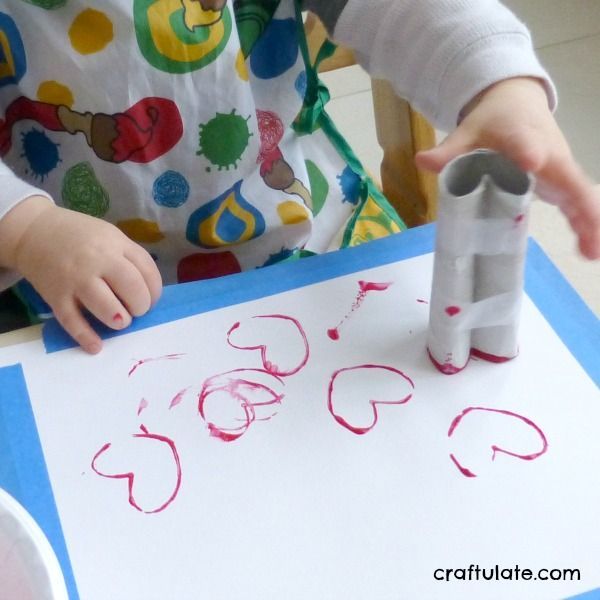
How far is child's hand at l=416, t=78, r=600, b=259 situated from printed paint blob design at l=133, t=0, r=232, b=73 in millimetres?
183

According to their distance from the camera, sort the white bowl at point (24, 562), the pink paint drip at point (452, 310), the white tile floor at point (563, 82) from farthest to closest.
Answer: the white tile floor at point (563, 82) < the pink paint drip at point (452, 310) < the white bowl at point (24, 562)

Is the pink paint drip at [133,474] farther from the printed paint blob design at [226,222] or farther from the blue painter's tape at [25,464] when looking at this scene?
the printed paint blob design at [226,222]

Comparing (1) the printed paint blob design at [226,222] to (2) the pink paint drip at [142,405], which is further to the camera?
(1) the printed paint blob design at [226,222]

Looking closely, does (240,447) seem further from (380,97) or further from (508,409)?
(380,97)

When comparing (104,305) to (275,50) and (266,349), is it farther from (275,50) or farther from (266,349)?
(275,50)

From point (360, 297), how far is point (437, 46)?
0.16 meters

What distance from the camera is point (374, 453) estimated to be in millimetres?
377

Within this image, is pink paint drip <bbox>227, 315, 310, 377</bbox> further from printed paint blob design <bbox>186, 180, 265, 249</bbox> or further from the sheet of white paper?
printed paint blob design <bbox>186, 180, 265, 249</bbox>

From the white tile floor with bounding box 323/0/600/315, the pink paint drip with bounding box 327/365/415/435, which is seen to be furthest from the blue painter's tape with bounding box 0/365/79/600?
the white tile floor with bounding box 323/0/600/315

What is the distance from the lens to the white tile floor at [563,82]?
3.65 ft

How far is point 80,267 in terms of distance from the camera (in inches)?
17.4

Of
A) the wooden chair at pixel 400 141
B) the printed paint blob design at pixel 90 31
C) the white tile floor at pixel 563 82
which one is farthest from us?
the white tile floor at pixel 563 82

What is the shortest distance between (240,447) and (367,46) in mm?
288

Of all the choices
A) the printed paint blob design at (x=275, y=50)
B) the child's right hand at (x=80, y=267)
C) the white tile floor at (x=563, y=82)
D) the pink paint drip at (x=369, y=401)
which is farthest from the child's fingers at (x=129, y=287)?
the white tile floor at (x=563, y=82)
